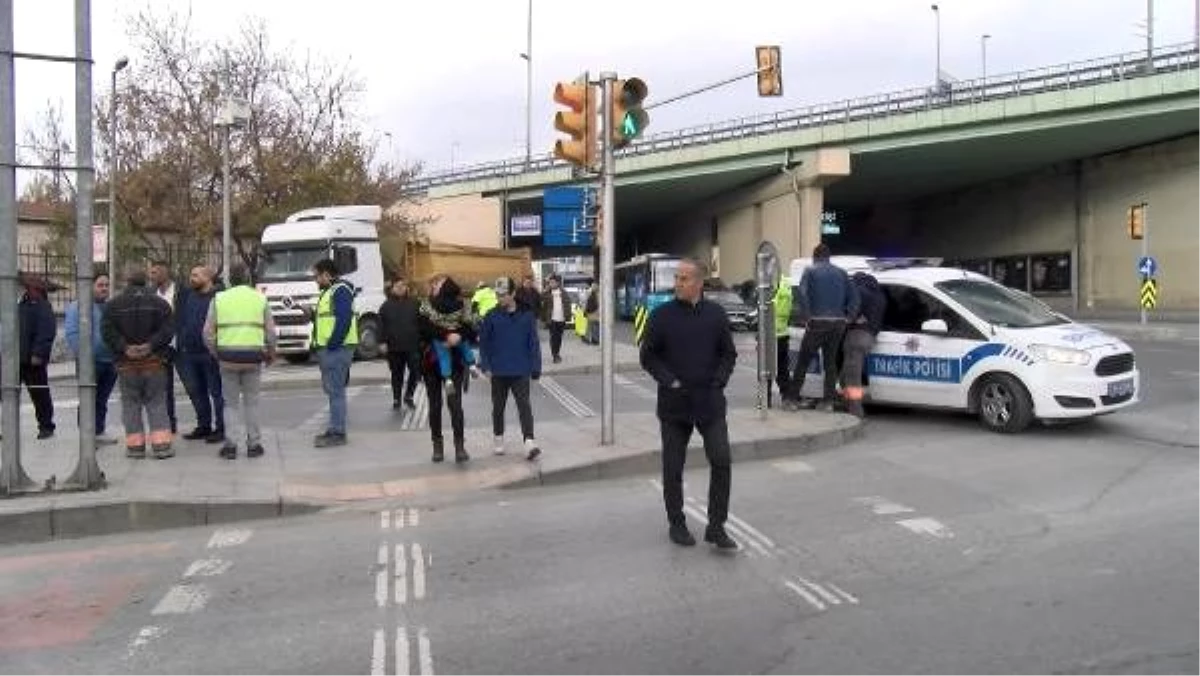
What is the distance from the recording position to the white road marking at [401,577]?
6127 mm

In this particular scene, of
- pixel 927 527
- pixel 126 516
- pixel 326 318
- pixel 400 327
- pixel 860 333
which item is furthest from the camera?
pixel 400 327

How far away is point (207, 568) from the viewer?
6949mm

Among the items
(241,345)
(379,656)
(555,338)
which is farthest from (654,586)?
(555,338)

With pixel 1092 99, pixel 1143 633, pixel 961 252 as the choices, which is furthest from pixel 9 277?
pixel 961 252

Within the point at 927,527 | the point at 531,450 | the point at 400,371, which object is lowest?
the point at 927,527

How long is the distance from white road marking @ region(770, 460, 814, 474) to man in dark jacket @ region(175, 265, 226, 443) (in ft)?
17.8

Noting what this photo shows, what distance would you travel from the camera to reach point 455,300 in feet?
33.3

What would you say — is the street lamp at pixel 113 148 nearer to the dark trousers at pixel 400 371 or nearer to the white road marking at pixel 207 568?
the dark trousers at pixel 400 371

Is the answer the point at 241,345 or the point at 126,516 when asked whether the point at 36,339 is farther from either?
the point at 126,516

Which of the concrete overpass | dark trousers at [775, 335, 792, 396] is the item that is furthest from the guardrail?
dark trousers at [775, 335, 792, 396]

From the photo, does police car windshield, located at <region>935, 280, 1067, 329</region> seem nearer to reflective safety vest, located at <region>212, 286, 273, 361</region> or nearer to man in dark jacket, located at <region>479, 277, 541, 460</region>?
man in dark jacket, located at <region>479, 277, 541, 460</region>

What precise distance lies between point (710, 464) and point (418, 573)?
6.30ft

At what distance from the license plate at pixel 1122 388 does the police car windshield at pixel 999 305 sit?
2.98 feet

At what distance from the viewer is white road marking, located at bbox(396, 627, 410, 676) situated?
195 inches
